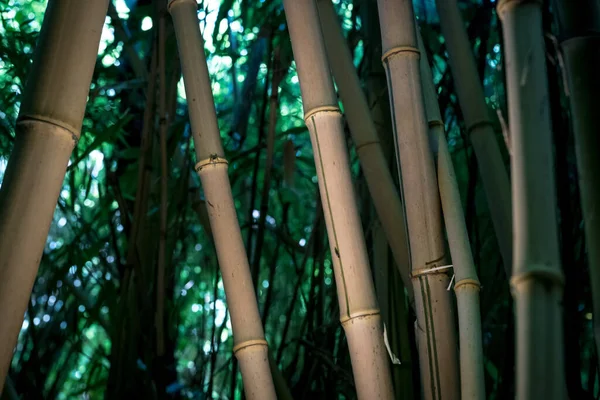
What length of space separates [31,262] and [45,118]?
11 cm

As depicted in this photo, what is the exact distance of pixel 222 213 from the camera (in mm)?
846

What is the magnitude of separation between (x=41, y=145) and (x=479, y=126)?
0.59 metres

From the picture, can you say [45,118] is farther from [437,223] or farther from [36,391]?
[36,391]

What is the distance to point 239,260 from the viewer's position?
83 centimetres

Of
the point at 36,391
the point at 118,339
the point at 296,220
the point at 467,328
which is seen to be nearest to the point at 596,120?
the point at 467,328

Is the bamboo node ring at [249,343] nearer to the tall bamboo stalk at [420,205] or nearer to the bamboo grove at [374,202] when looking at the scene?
the bamboo grove at [374,202]

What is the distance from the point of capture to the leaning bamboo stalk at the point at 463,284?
715 mm

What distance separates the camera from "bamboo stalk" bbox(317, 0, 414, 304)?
935 millimetres

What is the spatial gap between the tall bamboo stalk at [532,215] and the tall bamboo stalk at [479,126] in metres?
0.37

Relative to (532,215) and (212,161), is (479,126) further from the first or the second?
(532,215)

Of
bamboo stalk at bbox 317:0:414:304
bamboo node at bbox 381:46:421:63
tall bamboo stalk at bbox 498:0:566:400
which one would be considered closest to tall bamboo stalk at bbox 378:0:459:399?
bamboo node at bbox 381:46:421:63

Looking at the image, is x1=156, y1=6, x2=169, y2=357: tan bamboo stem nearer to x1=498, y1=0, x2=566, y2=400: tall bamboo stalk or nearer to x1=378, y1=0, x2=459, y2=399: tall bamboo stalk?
x1=378, y1=0, x2=459, y2=399: tall bamboo stalk

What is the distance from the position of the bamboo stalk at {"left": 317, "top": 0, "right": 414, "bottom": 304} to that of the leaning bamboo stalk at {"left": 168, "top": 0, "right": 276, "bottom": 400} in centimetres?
20

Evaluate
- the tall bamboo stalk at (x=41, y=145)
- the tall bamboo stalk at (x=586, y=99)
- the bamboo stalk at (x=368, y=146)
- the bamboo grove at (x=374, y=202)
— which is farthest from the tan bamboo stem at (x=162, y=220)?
the tall bamboo stalk at (x=586, y=99)
